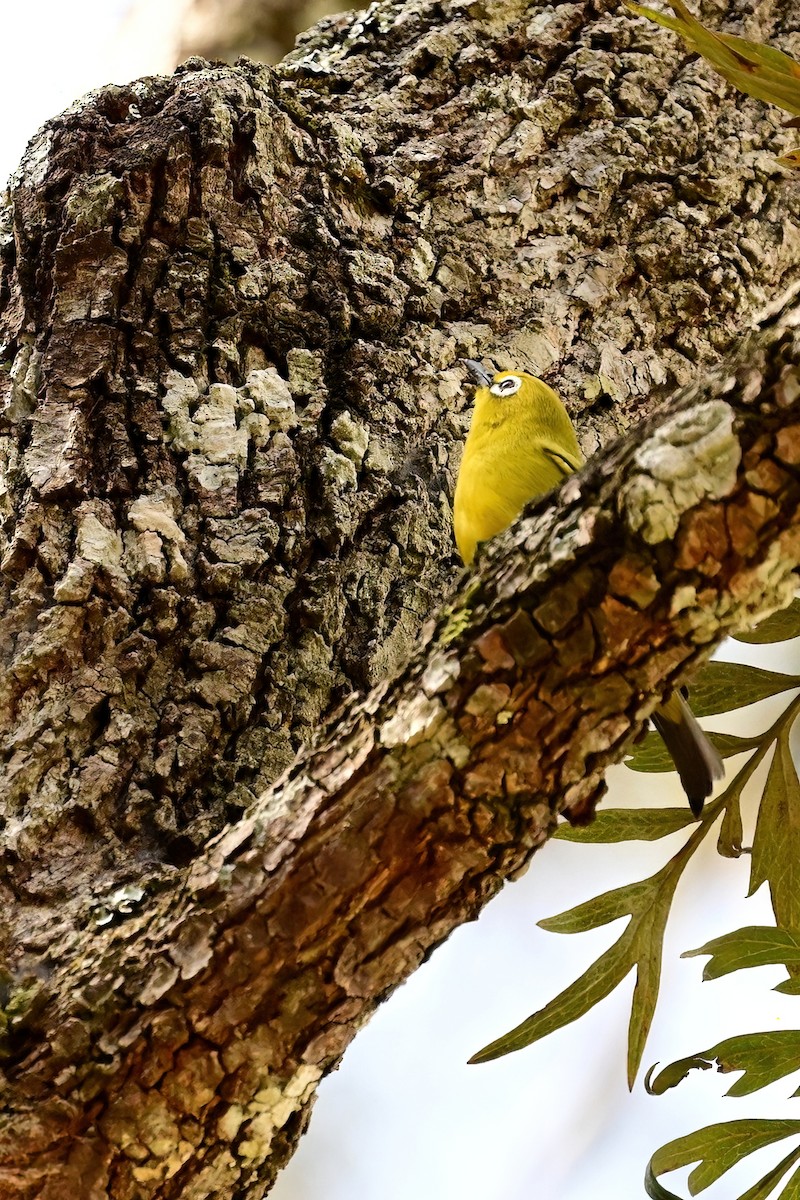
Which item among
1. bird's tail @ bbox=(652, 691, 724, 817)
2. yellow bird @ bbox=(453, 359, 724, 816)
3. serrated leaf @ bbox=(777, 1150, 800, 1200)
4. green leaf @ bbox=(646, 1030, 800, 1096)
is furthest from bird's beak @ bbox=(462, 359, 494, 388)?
serrated leaf @ bbox=(777, 1150, 800, 1200)

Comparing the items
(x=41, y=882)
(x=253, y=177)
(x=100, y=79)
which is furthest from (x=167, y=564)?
(x=100, y=79)

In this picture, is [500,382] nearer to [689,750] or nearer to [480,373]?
[480,373]

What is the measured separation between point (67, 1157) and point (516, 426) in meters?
1.00

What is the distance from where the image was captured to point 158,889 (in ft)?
3.07

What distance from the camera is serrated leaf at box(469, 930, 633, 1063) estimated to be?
1.11m

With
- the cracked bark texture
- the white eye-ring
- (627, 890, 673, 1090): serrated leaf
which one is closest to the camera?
the cracked bark texture

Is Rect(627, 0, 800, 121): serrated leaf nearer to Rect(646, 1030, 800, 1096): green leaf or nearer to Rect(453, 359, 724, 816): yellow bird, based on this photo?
Rect(453, 359, 724, 816): yellow bird

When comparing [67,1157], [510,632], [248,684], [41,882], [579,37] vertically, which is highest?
[579,37]

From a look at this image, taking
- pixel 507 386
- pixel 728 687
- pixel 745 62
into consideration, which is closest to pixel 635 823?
pixel 728 687

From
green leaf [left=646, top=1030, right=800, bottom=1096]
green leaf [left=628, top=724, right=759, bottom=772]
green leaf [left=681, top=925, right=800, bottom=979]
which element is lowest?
green leaf [left=646, top=1030, right=800, bottom=1096]

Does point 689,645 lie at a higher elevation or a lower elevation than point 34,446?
lower

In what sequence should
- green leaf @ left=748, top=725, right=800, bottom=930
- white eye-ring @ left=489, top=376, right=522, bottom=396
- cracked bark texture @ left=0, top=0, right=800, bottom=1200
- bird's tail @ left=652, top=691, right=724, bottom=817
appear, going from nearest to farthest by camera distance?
1. cracked bark texture @ left=0, top=0, right=800, bottom=1200
2. bird's tail @ left=652, top=691, right=724, bottom=817
3. green leaf @ left=748, top=725, right=800, bottom=930
4. white eye-ring @ left=489, top=376, right=522, bottom=396

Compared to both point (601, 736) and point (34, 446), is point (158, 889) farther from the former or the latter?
point (34, 446)

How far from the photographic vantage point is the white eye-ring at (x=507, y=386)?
144 centimetres
